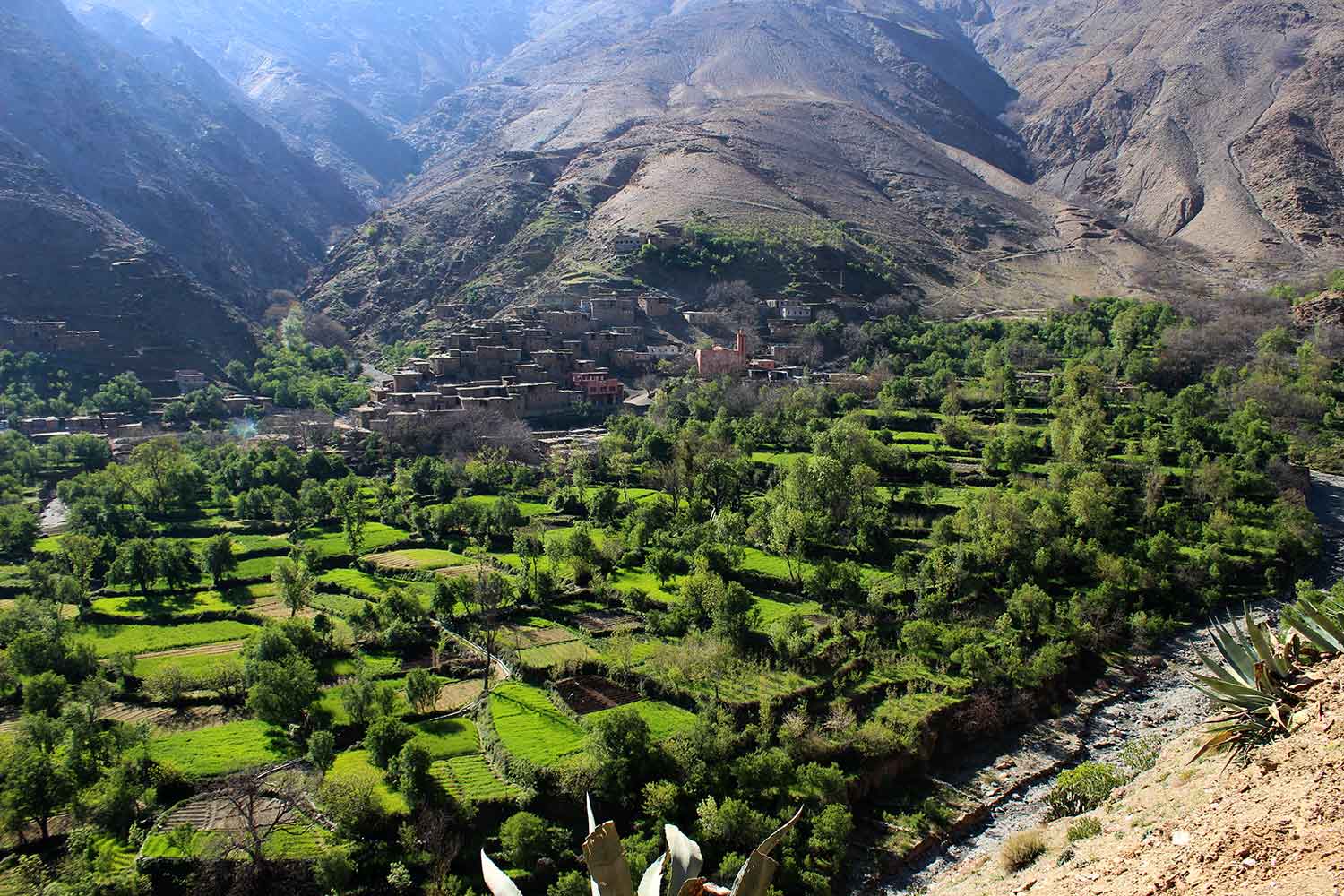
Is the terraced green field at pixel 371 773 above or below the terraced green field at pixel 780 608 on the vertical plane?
below

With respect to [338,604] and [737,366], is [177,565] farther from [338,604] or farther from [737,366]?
[737,366]

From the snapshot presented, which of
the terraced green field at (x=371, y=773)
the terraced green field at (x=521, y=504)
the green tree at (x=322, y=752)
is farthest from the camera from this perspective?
the terraced green field at (x=521, y=504)

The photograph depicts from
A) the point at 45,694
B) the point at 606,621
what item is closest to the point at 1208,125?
the point at 606,621

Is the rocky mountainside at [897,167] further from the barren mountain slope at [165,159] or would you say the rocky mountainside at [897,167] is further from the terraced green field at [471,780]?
the terraced green field at [471,780]

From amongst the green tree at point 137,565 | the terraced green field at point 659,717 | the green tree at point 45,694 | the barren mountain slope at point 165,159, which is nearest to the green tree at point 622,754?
the terraced green field at point 659,717

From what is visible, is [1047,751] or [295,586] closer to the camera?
[1047,751]

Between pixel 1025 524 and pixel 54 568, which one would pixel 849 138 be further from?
pixel 54 568
